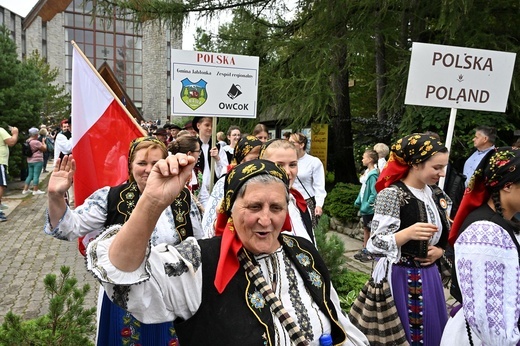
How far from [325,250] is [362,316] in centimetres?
133

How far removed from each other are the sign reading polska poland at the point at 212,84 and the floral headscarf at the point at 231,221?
11.8ft

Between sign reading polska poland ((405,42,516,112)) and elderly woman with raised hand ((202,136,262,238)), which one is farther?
sign reading polska poland ((405,42,516,112))

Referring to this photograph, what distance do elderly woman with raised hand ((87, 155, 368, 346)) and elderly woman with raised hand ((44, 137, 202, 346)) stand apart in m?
1.06

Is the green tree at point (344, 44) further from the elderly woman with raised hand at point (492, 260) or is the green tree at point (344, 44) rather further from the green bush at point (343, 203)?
the elderly woman with raised hand at point (492, 260)

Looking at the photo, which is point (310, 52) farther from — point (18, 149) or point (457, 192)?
point (18, 149)

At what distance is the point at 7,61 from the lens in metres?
13.1

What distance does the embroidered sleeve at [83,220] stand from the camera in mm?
2748

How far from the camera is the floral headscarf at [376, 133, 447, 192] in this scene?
3.15m

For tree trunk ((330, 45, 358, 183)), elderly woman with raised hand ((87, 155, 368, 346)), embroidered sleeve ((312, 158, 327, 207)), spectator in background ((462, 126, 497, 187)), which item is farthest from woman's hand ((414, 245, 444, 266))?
tree trunk ((330, 45, 358, 183))

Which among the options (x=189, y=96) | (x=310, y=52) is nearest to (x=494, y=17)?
(x=310, y=52)

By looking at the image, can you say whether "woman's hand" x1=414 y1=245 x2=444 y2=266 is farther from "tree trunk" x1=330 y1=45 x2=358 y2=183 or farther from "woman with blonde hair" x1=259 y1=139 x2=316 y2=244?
"tree trunk" x1=330 y1=45 x2=358 y2=183

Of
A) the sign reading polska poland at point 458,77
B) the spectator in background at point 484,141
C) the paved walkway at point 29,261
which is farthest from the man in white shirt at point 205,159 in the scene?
the spectator in background at point 484,141

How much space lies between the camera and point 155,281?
1516 millimetres

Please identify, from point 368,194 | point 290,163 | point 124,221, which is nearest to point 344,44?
point 368,194
